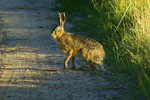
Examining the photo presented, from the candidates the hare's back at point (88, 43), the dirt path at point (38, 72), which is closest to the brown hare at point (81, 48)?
A: the hare's back at point (88, 43)

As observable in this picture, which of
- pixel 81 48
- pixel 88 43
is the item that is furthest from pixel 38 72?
pixel 88 43

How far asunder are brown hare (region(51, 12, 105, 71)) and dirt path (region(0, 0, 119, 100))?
228 millimetres

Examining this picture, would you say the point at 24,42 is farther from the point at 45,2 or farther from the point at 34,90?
the point at 45,2

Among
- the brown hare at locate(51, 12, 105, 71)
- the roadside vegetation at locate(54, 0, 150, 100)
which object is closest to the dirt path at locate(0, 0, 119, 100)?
the brown hare at locate(51, 12, 105, 71)

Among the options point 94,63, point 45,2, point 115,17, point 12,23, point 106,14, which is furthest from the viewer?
point 45,2

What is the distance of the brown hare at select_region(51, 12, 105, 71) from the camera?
7388 mm

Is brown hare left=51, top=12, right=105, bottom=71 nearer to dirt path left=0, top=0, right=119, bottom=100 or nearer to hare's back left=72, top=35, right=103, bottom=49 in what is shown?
hare's back left=72, top=35, right=103, bottom=49

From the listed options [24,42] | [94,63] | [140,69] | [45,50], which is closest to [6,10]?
[24,42]

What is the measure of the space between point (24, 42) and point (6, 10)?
5.52 metres

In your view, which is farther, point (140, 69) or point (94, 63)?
point (94, 63)

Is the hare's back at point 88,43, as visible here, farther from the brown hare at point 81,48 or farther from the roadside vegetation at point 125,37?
the roadside vegetation at point 125,37

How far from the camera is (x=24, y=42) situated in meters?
9.98

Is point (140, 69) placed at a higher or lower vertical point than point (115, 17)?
lower

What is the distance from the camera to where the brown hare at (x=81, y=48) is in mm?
7388
